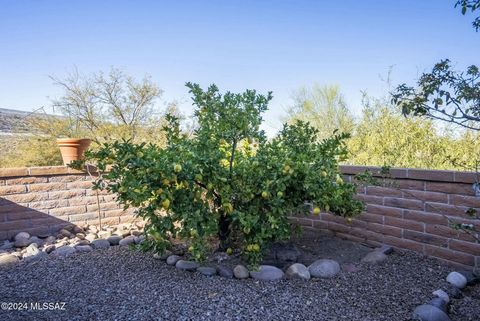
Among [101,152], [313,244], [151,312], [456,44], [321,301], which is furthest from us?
[456,44]

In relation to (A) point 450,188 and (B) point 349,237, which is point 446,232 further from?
(B) point 349,237

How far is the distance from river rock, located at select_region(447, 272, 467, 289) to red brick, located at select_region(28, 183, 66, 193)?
12.5 feet

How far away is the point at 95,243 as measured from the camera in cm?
321

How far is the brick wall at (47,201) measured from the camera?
3648 mm

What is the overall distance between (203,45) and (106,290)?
484 cm

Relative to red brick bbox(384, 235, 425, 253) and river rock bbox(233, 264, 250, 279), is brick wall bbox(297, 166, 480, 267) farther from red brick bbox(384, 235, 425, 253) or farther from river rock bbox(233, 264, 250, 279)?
river rock bbox(233, 264, 250, 279)

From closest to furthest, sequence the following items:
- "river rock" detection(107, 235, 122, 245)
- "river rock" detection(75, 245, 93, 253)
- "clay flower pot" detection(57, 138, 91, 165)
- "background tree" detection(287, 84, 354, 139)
A: "river rock" detection(75, 245, 93, 253) → "river rock" detection(107, 235, 122, 245) → "clay flower pot" detection(57, 138, 91, 165) → "background tree" detection(287, 84, 354, 139)

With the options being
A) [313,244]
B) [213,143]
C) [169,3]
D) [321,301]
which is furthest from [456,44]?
[169,3]

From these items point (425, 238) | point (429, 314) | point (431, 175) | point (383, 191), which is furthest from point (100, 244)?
point (431, 175)

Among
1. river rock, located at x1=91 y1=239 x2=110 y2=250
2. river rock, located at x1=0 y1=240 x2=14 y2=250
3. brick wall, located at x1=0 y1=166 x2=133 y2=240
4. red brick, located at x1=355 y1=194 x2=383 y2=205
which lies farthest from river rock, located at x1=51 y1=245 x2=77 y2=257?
red brick, located at x1=355 y1=194 x2=383 y2=205

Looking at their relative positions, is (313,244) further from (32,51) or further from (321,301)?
(32,51)

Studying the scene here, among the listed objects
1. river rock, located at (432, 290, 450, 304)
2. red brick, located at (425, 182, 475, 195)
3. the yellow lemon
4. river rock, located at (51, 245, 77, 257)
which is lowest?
river rock, located at (432, 290, 450, 304)

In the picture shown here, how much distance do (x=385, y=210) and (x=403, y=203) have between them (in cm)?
17

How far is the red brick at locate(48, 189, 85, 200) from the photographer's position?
3.88m
